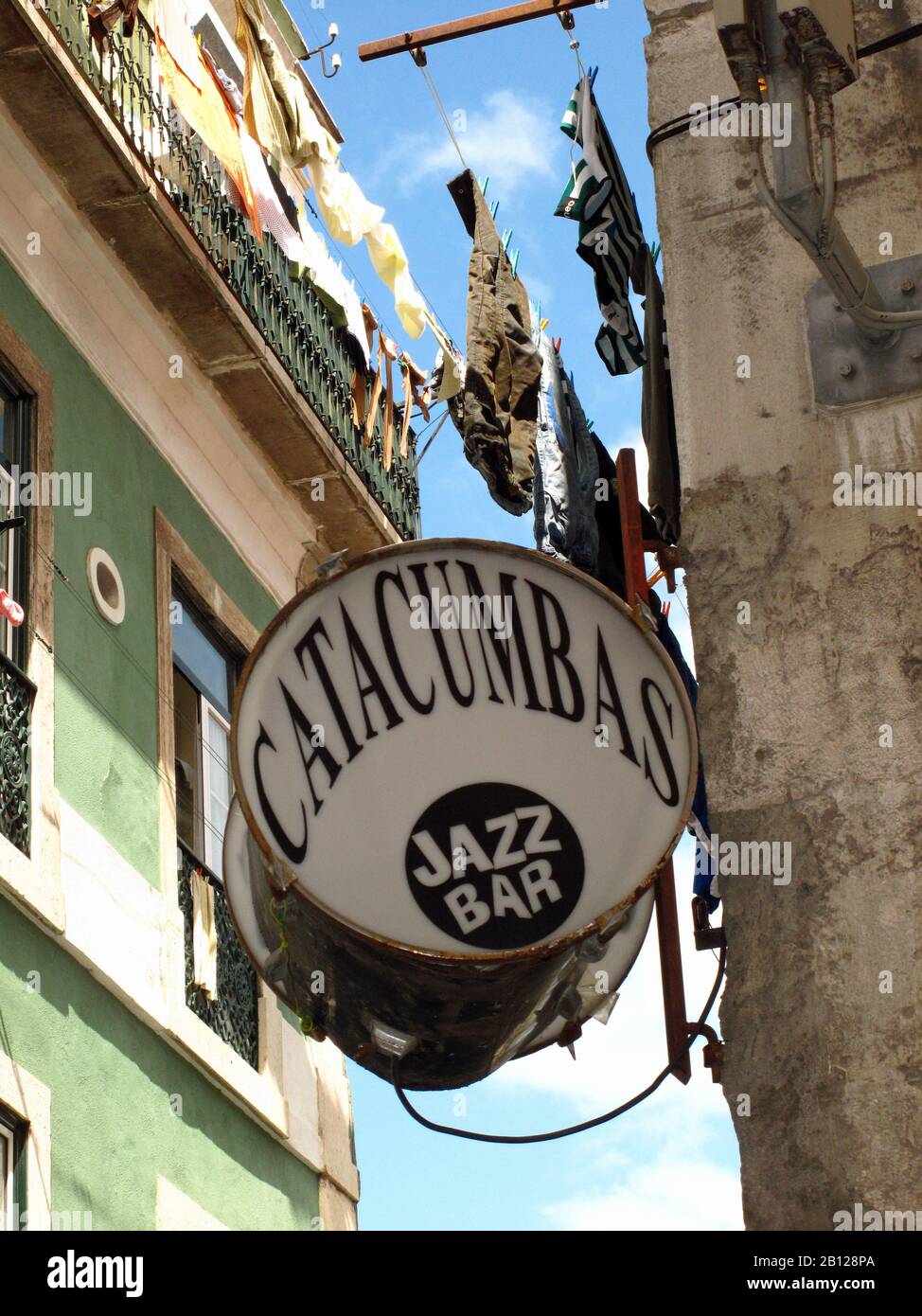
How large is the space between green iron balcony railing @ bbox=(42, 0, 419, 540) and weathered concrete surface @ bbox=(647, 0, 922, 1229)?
6.40 meters

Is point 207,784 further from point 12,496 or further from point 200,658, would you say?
point 12,496

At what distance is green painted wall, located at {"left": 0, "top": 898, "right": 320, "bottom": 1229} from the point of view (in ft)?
27.5

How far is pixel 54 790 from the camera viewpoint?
9.00m

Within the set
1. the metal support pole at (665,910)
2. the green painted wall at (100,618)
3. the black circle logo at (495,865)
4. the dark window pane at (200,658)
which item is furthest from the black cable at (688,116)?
the dark window pane at (200,658)

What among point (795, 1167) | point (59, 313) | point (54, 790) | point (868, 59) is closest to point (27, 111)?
point (59, 313)

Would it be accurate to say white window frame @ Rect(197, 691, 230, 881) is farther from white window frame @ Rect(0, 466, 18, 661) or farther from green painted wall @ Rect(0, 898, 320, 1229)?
white window frame @ Rect(0, 466, 18, 661)

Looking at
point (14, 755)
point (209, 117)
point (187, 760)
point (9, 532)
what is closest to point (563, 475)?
point (14, 755)

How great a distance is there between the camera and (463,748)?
3994mm

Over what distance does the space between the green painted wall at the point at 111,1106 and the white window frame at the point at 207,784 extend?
4.35 ft

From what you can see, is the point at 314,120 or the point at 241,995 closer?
the point at 241,995

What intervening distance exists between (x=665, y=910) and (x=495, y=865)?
1.36ft

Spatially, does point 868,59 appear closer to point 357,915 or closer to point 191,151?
point 357,915

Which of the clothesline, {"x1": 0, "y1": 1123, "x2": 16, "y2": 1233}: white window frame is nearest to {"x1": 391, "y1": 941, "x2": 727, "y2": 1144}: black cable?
{"x1": 0, "y1": 1123, "x2": 16, "y2": 1233}: white window frame

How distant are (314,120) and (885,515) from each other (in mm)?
9043
